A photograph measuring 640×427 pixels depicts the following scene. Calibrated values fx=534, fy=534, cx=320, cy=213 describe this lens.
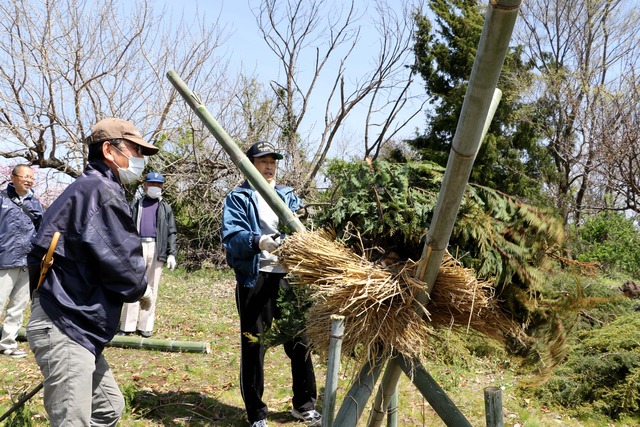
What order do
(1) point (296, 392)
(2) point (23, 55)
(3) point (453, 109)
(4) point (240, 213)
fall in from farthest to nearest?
(3) point (453, 109), (2) point (23, 55), (1) point (296, 392), (4) point (240, 213)

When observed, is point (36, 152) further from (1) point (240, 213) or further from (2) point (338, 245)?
(2) point (338, 245)

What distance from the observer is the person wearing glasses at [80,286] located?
2.51 m

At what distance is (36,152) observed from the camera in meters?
→ 12.1

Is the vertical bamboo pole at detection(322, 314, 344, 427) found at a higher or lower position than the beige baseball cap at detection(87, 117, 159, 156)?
lower

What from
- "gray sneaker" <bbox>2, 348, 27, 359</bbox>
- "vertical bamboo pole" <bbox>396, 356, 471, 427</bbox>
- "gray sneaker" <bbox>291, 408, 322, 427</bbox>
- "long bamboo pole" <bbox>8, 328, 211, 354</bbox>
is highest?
"vertical bamboo pole" <bbox>396, 356, 471, 427</bbox>

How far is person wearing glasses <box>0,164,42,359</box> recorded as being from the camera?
5.65 m

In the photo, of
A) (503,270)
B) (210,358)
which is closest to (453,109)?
(210,358)

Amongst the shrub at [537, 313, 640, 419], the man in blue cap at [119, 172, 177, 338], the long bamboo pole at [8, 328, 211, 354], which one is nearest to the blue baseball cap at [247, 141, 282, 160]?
the long bamboo pole at [8, 328, 211, 354]

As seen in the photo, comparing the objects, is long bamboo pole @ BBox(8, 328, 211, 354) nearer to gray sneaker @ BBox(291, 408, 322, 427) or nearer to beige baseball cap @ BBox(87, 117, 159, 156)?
gray sneaker @ BBox(291, 408, 322, 427)

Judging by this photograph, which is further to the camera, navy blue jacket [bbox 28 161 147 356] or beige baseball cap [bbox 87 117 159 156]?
beige baseball cap [bbox 87 117 159 156]

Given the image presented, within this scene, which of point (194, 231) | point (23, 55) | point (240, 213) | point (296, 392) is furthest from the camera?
point (194, 231)

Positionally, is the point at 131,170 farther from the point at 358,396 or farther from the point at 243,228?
the point at 358,396

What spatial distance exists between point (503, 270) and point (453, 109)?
1540 cm

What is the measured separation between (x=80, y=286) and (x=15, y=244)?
12.3ft
